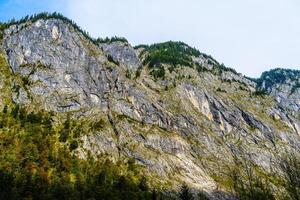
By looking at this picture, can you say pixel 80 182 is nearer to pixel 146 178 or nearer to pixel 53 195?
pixel 53 195

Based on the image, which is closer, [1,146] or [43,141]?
[1,146]

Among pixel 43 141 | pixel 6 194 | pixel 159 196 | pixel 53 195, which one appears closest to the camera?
pixel 6 194

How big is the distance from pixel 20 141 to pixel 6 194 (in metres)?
49.9

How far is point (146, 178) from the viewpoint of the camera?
191 m

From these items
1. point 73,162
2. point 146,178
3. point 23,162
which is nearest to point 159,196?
point 146,178

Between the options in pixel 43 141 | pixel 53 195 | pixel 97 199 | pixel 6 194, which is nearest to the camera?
pixel 6 194

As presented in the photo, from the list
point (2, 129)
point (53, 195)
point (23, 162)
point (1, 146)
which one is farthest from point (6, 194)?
point (2, 129)

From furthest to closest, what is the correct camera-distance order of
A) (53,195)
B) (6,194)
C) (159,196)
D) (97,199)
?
(159,196)
(97,199)
(53,195)
(6,194)

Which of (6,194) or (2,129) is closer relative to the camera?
(6,194)

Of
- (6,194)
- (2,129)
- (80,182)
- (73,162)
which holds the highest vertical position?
(2,129)

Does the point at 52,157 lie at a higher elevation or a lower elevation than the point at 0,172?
higher

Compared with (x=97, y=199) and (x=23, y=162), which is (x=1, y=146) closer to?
(x=23, y=162)

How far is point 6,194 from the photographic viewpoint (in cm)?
13738

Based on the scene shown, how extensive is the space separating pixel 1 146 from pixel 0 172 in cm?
2506
